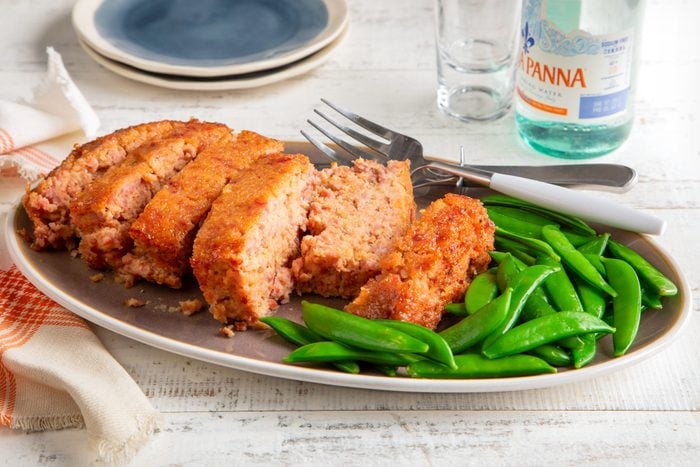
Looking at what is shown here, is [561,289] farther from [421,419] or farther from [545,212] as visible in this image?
[421,419]

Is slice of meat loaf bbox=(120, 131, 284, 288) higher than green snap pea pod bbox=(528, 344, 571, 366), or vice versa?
slice of meat loaf bbox=(120, 131, 284, 288)

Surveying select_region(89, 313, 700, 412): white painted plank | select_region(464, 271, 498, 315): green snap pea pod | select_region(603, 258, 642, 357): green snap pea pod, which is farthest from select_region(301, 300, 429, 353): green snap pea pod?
select_region(603, 258, 642, 357): green snap pea pod

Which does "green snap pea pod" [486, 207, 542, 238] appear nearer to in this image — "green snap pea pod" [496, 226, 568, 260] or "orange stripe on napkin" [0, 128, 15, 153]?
"green snap pea pod" [496, 226, 568, 260]

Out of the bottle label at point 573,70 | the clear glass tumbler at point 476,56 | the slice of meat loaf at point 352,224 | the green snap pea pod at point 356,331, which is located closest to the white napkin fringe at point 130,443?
Answer: the green snap pea pod at point 356,331

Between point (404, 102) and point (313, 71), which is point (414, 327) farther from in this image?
point (313, 71)

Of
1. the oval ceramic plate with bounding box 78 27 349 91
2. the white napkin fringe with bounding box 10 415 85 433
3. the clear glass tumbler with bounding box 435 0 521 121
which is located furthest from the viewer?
the oval ceramic plate with bounding box 78 27 349 91

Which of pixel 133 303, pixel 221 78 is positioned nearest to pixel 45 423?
pixel 133 303
